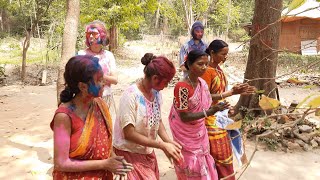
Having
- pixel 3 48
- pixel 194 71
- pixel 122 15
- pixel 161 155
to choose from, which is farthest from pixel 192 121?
pixel 3 48

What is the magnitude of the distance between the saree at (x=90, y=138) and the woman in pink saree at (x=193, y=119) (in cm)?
88

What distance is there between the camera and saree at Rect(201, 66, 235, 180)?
3.02 m

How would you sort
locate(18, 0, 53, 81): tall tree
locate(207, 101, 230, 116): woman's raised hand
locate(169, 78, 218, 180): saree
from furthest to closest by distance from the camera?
locate(18, 0, 53, 81): tall tree < locate(169, 78, 218, 180): saree < locate(207, 101, 230, 116): woman's raised hand

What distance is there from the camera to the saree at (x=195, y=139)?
2.72 meters

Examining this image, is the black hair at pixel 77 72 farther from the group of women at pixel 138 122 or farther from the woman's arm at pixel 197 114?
the woman's arm at pixel 197 114

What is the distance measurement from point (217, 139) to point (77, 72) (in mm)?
1688

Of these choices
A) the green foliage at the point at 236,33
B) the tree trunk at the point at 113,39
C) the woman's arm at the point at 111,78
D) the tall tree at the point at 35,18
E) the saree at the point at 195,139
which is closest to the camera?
the saree at the point at 195,139

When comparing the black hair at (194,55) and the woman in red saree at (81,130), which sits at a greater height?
the black hair at (194,55)

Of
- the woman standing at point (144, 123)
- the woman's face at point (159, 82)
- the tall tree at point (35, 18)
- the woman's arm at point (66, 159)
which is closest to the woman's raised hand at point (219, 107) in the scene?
the woman standing at point (144, 123)

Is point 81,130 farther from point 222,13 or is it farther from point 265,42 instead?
point 222,13

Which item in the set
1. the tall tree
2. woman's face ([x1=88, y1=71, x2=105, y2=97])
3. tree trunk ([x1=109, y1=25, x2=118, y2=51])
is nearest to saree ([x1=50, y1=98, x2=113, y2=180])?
woman's face ([x1=88, y1=71, x2=105, y2=97])

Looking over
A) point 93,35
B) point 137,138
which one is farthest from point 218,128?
point 93,35

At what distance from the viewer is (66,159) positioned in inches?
68.3

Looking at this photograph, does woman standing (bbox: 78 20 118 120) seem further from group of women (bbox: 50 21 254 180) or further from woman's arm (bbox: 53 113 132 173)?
woman's arm (bbox: 53 113 132 173)
